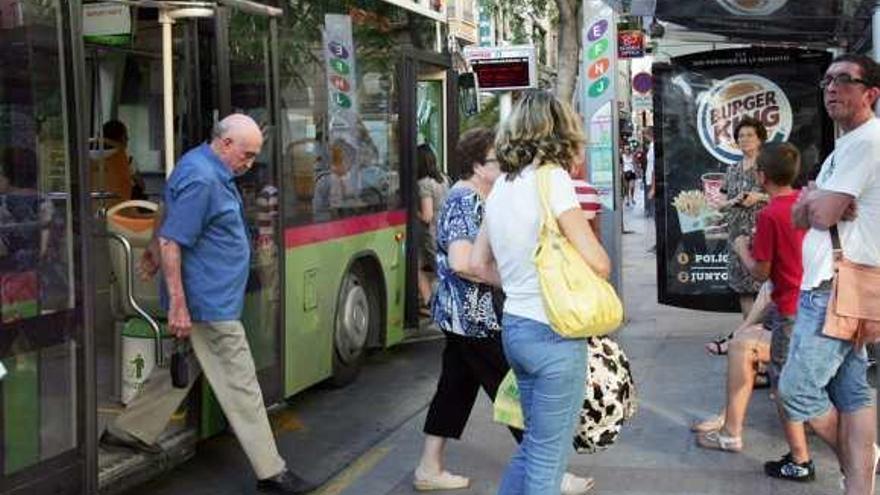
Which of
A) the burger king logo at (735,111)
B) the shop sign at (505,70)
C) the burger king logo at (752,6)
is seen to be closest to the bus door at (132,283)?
the burger king logo at (752,6)

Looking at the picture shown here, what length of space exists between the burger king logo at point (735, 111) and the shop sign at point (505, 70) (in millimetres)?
2887

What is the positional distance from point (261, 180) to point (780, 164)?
2.68 m

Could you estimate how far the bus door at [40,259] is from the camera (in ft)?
14.0

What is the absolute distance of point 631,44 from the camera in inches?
753

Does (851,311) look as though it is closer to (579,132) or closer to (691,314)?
(579,132)

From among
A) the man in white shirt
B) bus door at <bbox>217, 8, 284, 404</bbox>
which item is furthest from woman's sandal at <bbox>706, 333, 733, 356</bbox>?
the man in white shirt

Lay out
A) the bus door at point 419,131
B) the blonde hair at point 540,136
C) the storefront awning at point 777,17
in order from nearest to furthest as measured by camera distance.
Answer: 1. the blonde hair at point 540,136
2. the storefront awning at point 777,17
3. the bus door at point 419,131

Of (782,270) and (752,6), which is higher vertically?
(752,6)

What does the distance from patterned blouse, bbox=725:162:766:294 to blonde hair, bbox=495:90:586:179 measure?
2964 mm

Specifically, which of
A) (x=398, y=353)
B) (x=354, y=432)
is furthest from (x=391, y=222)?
(x=354, y=432)

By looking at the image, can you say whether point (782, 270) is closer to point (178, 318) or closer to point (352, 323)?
point (178, 318)

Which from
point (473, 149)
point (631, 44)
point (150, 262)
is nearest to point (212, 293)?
point (150, 262)

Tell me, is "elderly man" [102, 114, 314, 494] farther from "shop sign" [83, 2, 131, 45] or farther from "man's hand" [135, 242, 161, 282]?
"shop sign" [83, 2, 131, 45]

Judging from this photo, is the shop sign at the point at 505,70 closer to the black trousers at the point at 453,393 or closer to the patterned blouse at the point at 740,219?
the patterned blouse at the point at 740,219
